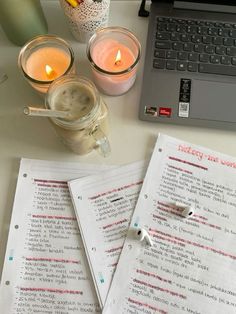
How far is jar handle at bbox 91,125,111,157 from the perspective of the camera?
0.57 meters

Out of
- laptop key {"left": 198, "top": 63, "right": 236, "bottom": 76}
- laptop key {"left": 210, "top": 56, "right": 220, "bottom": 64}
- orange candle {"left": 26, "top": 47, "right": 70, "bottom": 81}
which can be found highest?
laptop key {"left": 210, "top": 56, "right": 220, "bottom": 64}

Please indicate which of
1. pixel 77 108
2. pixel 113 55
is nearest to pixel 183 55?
pixel 113 55

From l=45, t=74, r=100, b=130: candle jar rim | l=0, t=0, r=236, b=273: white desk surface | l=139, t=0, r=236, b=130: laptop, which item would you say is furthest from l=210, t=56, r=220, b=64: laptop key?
l=45, t=74, r=100, b=130: candle jar rim

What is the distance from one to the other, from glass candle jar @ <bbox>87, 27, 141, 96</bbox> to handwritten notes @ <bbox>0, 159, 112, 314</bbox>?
0.14 meters

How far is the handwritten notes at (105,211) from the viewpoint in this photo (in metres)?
0.55

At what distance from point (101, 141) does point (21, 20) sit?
24cm

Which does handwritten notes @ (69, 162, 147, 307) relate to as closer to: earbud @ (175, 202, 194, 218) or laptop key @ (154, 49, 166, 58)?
earbud @ (175, 202, 194, 218)

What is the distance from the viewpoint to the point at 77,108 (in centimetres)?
53

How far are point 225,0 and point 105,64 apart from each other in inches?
9.6

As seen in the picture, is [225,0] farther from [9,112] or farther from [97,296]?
[97,296]

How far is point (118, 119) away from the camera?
0.63m

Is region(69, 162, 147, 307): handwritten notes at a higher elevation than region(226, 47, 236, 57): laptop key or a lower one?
lower

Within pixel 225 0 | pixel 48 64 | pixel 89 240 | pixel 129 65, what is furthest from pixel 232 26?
pixel 89 240

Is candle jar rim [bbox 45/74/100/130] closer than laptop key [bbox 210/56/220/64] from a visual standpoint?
Yes
